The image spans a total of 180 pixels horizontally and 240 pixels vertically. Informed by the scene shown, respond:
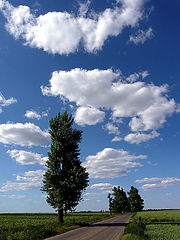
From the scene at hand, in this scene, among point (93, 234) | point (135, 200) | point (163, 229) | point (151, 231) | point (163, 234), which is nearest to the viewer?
point (93, 234)

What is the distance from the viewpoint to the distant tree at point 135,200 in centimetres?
11300

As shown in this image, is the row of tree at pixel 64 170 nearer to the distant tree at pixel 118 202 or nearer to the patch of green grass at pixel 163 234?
the patch of green grass at pixel 163 234

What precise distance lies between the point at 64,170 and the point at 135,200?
3722 inches

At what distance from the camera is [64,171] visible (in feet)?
102

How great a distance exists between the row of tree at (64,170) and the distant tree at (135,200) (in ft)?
306

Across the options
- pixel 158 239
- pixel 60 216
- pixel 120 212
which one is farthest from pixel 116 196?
pixel 158 239

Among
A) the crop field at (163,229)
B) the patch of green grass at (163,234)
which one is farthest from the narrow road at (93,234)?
the crop field at (163,229)

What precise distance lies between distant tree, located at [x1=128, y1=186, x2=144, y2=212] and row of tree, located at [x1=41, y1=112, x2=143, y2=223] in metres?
93.2

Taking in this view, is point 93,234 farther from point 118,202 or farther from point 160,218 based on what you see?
point 118,202

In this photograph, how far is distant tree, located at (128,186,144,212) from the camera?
371 ft

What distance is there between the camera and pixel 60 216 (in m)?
29.7

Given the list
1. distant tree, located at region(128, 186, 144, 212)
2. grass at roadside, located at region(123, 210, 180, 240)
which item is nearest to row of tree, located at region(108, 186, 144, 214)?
distant tree, located at region(128, 186, 144, 212)

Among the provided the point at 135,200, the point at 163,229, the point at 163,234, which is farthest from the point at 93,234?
the point at 135,200

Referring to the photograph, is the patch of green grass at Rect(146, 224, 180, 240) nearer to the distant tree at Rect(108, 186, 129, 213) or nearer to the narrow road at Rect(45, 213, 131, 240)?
the narrow road at Rect(45, 213, 131, 240)
